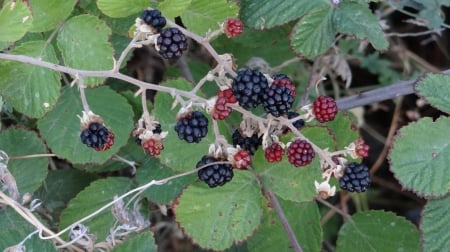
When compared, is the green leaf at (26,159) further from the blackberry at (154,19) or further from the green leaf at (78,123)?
the blackberry at (154,19)

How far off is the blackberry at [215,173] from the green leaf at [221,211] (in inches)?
4.6

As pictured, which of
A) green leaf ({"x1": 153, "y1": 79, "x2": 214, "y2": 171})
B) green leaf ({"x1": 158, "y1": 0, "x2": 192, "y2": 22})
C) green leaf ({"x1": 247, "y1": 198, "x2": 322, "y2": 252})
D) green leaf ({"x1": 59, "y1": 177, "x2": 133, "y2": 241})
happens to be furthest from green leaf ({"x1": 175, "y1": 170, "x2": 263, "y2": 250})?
green leaf ({"x1": 158, "y1": 0, "x2": 192, "y2": 22})

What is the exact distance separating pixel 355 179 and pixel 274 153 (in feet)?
0.60

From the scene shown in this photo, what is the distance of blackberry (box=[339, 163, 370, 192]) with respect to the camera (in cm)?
151

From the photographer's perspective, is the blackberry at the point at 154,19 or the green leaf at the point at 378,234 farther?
the green leaf at the point at 378,234

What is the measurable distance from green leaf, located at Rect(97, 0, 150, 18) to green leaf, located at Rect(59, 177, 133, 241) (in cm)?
51

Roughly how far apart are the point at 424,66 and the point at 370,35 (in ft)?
3.24

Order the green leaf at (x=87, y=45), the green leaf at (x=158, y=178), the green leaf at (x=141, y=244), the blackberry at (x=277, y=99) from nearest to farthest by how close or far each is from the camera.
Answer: the blackberry at (x=277, y=99) → the green leaf at (x=141, y=244) → the green leaf at (x=87, y=45) → the green leaf at (x=158, y=178)

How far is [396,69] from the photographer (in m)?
2.90

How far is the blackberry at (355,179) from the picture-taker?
151 cm

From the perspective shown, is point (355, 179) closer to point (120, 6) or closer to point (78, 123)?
point (120, 6)

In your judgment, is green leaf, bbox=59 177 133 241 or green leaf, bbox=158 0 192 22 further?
green leaf, bbox=59 177 133 241

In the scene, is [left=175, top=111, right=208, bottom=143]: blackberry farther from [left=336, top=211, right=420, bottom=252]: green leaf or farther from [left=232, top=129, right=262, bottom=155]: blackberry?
[left=336, top=211, right=420, bottom=252]: green leaf

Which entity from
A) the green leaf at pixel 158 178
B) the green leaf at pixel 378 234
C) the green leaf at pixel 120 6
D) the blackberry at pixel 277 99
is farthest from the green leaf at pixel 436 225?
the green leaf at pixel 120 6
